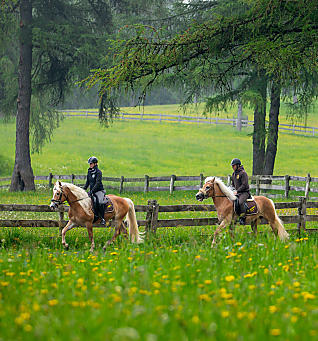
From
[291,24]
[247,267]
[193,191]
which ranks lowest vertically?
[193,191]

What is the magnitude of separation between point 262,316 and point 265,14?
8.68 m

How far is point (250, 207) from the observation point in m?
12.2

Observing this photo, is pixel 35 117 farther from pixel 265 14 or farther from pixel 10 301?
pixel 10 301

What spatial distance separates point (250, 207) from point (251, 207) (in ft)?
0.09

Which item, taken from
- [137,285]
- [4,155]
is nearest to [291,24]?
[137,285]

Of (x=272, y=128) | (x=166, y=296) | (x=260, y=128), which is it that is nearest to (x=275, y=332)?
(x=166, y=296)

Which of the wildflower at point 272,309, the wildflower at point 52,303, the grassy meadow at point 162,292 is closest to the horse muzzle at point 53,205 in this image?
the grassy meadow at point 162,292

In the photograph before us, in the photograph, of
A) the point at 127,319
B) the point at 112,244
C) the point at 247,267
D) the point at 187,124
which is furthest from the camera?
the point at 187,124

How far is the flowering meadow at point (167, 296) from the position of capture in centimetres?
433

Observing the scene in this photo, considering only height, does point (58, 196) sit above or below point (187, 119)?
below

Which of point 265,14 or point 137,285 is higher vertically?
point 265,14

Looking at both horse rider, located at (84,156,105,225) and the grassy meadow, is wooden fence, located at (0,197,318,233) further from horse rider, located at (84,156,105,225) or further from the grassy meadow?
horse rider, located at (84,156,105,225)

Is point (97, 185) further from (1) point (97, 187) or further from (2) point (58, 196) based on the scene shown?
(2) point (58, 196)

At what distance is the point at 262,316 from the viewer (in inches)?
190
